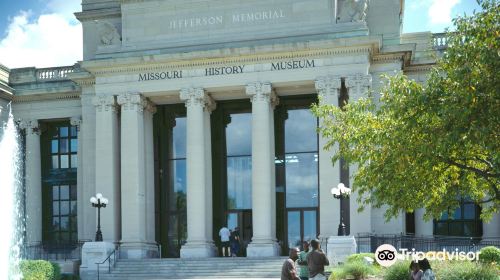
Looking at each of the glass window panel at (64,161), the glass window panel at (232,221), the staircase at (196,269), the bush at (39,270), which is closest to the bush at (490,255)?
the staircase at (196,269)

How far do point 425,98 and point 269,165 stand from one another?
2081 centimetres

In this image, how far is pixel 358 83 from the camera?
3734 cm

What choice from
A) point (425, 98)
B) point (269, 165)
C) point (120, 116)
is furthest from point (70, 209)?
point (425, 98)

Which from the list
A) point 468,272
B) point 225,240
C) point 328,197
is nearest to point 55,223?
point 225,240

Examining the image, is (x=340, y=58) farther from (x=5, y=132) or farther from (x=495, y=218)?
(x=5, y=132)

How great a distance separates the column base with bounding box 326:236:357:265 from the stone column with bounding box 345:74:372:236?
337 cm

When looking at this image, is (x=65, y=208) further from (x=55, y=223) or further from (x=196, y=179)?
(x=196, y=179)

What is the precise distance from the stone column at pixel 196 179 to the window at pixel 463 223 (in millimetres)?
12279

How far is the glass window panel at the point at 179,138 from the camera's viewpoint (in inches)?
1693

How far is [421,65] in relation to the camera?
4050 centimetres

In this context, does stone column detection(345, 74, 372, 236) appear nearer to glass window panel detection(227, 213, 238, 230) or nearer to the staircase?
the staircase

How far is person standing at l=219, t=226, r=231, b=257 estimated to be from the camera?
40156mm

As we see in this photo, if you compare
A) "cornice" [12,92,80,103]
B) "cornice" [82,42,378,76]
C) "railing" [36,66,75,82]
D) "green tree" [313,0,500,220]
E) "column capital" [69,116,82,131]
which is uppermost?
"railing" [36,66,75,82]

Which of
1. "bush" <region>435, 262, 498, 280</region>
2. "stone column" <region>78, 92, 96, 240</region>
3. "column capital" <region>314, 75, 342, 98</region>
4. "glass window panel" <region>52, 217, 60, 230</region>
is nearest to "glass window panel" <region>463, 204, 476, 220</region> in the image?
"column capital" <region>314, 75, 342, 98</region>
